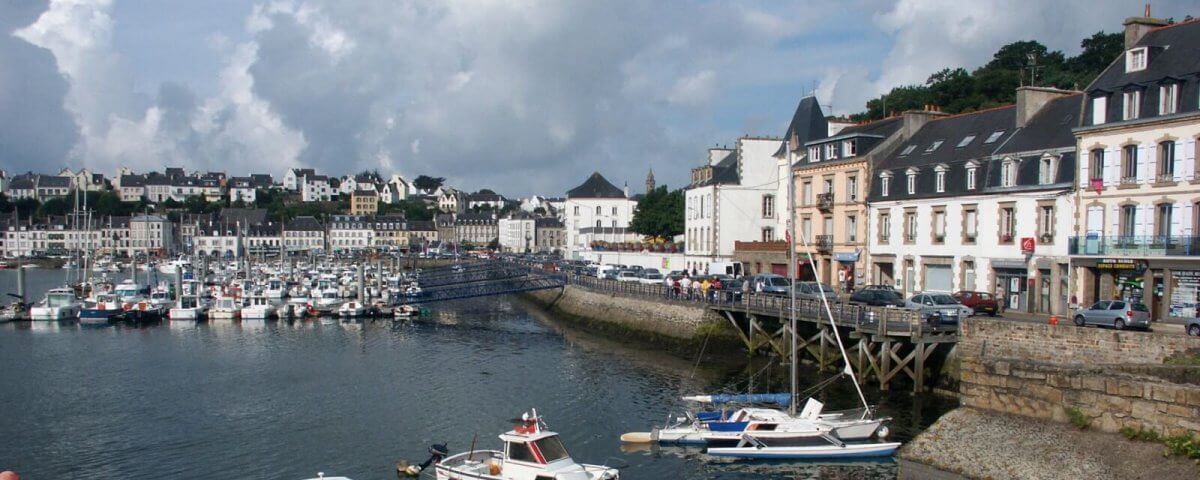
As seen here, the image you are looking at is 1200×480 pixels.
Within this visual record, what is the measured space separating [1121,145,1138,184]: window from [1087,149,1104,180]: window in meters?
0.86

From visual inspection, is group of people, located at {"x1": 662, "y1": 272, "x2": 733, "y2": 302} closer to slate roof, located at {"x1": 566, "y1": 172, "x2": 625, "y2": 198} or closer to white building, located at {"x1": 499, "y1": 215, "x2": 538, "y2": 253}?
slate roof, located at {"x1": 566, "y1": 172, "x2": 625, "y2": 198}

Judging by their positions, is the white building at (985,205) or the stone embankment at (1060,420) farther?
the white building at (985,205)

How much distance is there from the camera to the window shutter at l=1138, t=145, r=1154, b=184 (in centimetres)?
3247

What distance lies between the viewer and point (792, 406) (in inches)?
1056

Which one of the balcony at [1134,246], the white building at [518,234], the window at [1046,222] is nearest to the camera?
the balcony at [1134,246]

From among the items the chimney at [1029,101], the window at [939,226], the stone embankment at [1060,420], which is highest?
the chimney at [1029,101]

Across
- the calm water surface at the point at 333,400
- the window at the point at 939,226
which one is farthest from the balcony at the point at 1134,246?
the calm water surface at the point at 333,400

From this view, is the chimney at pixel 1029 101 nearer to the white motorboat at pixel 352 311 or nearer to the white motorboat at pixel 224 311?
the white motorboat at pixel 352 311

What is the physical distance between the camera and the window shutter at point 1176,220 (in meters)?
31.6

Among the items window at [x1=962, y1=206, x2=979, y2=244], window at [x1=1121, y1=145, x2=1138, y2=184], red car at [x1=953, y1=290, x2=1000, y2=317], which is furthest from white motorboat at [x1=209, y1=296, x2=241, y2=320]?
window at [x1=1121, y1=145, x2=1138, y2=184]

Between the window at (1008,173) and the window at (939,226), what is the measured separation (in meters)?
3.72

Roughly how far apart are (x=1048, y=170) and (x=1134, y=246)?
19.2ft

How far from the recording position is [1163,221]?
106 feet

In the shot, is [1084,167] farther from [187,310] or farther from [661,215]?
[661,215]
